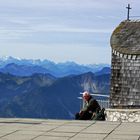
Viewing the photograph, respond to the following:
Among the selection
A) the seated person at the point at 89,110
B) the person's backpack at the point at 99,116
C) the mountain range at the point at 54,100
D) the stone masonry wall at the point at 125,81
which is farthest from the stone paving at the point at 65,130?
the mountain range at the point at 54,100

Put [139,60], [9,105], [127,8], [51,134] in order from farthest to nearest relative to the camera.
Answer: [9,105]
[127,8]
[139,60]
[51,134]

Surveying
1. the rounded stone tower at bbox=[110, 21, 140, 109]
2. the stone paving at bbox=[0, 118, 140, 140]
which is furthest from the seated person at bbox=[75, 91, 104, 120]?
the rounded stone tower at bbox=[110, 21, 140, 109]

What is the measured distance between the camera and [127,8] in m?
35.9

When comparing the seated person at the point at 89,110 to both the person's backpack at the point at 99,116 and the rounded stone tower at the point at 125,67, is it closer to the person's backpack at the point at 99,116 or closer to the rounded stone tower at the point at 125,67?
the person's backpack at the point at 99,116

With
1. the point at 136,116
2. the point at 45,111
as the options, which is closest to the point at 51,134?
the point at 136,116

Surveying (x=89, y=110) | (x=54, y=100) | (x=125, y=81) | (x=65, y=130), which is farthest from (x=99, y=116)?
(x=54, y=100)

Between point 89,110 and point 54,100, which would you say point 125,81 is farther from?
point 54,100

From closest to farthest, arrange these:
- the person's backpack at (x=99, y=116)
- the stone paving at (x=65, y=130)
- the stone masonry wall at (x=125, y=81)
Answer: the stone paving at (x=65, y=130) < the person's backpack at (x=99, y=116) < the stone masonry wall at (x=125, y=81)

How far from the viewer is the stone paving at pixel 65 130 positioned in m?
11.1

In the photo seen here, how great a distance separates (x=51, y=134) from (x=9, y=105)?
18186 cm

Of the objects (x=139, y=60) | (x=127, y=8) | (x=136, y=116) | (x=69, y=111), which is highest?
(x=127, y=8)

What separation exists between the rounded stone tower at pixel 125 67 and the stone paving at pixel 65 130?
671 inches

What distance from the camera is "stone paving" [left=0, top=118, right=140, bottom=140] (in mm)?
11102

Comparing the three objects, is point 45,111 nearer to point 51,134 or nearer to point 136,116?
point 136,116
